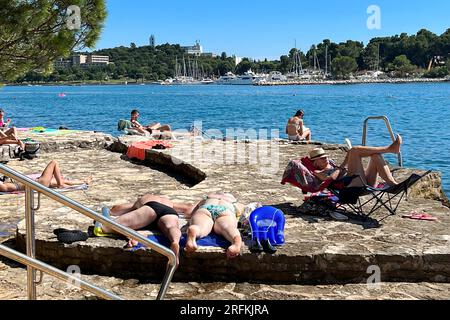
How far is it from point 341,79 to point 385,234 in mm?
172022

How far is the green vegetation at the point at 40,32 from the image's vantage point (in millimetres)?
7102

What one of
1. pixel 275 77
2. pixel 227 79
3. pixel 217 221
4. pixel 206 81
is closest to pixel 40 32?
pixel 217 221

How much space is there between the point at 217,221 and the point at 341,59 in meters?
165

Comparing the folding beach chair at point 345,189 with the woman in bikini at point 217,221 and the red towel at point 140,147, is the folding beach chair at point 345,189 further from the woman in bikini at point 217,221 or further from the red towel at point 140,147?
the red towel at point 140,147

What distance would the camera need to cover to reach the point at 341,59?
16325 centimetres

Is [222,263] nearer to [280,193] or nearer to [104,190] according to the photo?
[280,193]

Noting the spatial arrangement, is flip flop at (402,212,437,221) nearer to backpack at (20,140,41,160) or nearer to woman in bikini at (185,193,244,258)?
woman in bikini at (185,193,244,258)

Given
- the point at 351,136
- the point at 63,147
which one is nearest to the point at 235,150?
the point at 63,147

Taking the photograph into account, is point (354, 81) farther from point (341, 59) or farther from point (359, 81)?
point (341, 59)

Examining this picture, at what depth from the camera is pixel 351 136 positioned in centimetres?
3222

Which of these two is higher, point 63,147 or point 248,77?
point 248,77

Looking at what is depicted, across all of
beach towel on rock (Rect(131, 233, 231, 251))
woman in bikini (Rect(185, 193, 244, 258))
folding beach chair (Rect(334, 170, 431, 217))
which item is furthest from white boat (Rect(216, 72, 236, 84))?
beach towel on rock (Rect(131, 233, 231, 251))

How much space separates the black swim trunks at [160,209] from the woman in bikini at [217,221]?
0.25m
